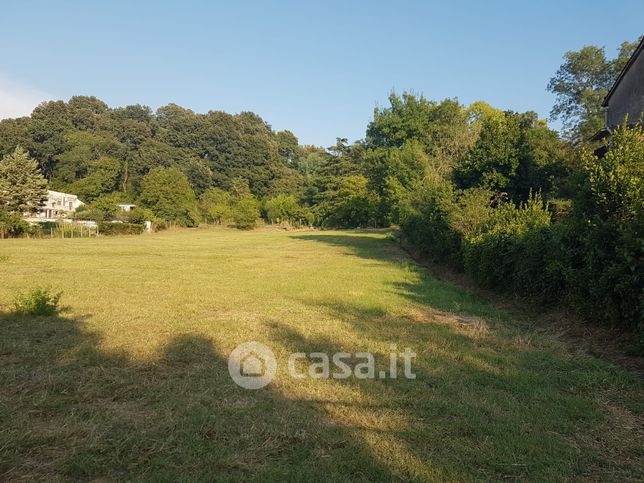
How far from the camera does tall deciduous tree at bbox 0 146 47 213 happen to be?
35656 millimetres

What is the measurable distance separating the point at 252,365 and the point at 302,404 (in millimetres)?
1290

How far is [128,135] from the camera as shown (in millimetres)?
77500

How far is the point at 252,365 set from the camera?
16.8 feet

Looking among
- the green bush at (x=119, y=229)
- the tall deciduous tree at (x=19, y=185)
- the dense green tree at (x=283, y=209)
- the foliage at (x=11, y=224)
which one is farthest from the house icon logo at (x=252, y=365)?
the dense green tree at (x=283, y=209)

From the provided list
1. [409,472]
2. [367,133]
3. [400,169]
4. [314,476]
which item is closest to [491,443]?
[409,472]

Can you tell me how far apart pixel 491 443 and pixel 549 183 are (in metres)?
14.3

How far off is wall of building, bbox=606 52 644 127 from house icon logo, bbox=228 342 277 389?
16572mm

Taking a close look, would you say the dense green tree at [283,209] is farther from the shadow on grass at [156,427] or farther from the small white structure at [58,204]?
the shadow on grass at [156,427]

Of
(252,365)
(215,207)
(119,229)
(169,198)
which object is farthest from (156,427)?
(215,207)

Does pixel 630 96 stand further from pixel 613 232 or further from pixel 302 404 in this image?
pixel 302 404

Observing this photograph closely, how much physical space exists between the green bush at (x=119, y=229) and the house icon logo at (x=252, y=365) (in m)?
44.2

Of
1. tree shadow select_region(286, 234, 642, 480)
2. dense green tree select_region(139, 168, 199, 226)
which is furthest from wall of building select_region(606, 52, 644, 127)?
dense green tree select_region(139, 168, 199, 226)

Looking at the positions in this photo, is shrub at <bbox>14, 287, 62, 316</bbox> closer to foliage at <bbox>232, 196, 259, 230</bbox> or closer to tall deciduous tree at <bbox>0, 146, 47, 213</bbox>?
tall deciduous tree at <bbox>0, 146, 47, 213</bbox>

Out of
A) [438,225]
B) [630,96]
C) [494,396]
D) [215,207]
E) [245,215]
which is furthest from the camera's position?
[215,207]
